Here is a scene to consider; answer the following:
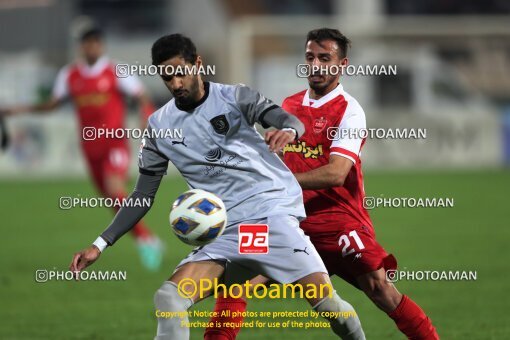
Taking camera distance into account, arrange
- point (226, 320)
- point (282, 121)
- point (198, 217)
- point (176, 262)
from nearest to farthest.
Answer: point (282, 121), point (198, 217), point (226, 320), point (176, 262)

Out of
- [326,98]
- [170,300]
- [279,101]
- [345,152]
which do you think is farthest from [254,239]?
[279,101]

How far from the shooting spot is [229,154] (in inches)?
226

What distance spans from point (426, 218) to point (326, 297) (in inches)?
489

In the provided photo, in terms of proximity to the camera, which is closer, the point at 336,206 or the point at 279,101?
the point at 336,206

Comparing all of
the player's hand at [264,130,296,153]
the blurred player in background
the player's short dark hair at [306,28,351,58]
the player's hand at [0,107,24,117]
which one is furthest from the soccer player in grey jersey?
the blurred player in background

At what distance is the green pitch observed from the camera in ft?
26.3

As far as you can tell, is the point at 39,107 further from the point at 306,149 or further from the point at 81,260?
the point at 81,260

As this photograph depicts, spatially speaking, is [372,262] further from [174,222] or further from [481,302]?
[481,302]

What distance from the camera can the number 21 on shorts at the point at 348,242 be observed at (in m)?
6.34

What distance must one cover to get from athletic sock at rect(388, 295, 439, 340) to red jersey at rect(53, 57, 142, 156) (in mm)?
6734

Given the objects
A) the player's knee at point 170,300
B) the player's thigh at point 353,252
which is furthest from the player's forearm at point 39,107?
the player's knee at point 170,300

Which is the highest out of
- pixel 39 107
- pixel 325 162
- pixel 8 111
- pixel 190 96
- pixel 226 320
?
pixel 39 107

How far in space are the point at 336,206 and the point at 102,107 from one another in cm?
675

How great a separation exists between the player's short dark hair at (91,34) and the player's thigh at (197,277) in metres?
6.86
